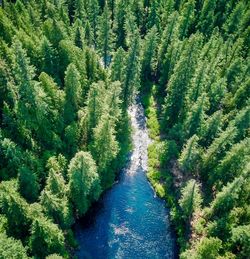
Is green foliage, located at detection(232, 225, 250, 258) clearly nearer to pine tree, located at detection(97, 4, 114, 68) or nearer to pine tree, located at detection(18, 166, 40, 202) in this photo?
pine tree, located at detection(18, 166, 40, 202)

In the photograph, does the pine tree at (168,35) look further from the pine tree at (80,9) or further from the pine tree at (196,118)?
the pine tree at (196,118)

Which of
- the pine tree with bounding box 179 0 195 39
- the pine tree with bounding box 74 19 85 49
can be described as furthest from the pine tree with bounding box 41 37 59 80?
the pine tree with bounding box 179 0 195 39

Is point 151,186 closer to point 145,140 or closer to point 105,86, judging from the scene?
point 145,140

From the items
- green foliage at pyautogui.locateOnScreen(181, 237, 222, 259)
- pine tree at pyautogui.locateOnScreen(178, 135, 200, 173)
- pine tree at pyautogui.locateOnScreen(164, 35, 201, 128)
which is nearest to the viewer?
green foliage at pyautogui.locateOnScreen(181, 237, 222, 259)

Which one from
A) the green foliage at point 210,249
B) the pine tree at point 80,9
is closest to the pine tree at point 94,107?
the green foliage at point 210,249

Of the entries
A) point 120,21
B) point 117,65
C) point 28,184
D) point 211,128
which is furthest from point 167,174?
point 120,21

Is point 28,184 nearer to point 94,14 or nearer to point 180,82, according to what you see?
point 180,82

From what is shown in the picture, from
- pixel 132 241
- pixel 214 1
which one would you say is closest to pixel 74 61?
pixel 132 241

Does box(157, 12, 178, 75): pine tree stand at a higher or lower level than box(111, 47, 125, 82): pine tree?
higher
